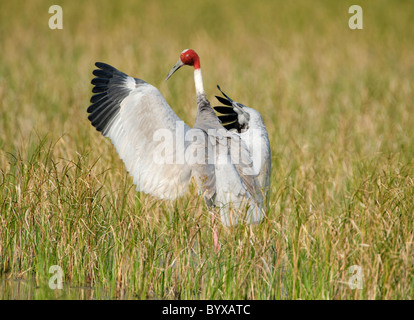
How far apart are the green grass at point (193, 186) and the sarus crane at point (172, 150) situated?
0.19 m

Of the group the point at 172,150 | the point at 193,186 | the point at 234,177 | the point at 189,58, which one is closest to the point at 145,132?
the point at 172,150

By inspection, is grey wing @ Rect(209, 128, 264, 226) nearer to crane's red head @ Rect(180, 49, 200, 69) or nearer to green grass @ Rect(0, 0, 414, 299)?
green grass @ Rect(0, 0, 414, 299)

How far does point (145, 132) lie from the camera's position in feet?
17.9

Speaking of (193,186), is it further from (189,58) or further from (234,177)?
(189,58)

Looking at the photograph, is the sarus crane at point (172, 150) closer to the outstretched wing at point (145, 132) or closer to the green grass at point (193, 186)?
the outstretched wing at point (145, 132)

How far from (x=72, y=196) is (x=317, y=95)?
5820 mm

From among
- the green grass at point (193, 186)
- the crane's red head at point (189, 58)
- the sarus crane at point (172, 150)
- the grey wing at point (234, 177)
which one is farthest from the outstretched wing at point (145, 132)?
the crane's red head at point (189, 58)

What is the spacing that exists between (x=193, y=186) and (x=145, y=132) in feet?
2.22

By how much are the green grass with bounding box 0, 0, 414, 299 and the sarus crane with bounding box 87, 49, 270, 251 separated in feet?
0.64

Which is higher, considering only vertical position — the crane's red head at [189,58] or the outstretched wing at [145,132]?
the crane's red head at [189,58]

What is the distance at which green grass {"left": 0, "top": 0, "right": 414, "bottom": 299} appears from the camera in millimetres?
4266

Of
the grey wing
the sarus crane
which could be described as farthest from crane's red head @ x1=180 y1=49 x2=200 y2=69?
the grey wing

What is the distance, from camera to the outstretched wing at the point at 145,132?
17.6 feet
